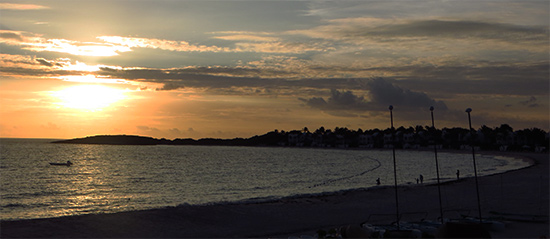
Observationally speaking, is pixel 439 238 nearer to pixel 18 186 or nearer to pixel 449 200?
pixel 449 200

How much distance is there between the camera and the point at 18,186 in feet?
207

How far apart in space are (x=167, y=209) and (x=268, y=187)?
2774 cm

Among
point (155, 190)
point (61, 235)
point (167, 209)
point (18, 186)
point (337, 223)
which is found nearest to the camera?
point (61, 235)

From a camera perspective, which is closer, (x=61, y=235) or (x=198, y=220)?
(x=61, y=235)

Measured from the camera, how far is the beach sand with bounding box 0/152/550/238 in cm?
2623

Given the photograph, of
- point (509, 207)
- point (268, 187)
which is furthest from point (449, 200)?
point (268, 187)

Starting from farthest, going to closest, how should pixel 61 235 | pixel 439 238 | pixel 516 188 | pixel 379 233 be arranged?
pixel 516 188, pixel 61 235, pixel 379 233, pixel 439 238

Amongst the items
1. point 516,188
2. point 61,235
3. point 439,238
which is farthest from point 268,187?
point 439,238

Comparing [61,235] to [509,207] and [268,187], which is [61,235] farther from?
[268,187]

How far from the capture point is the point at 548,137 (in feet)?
559

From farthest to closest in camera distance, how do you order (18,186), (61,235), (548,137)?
(548,137) → (18,186) → (61,235)

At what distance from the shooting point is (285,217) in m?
31.7

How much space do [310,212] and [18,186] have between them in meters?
45.5

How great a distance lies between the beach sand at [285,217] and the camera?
86.1ft
